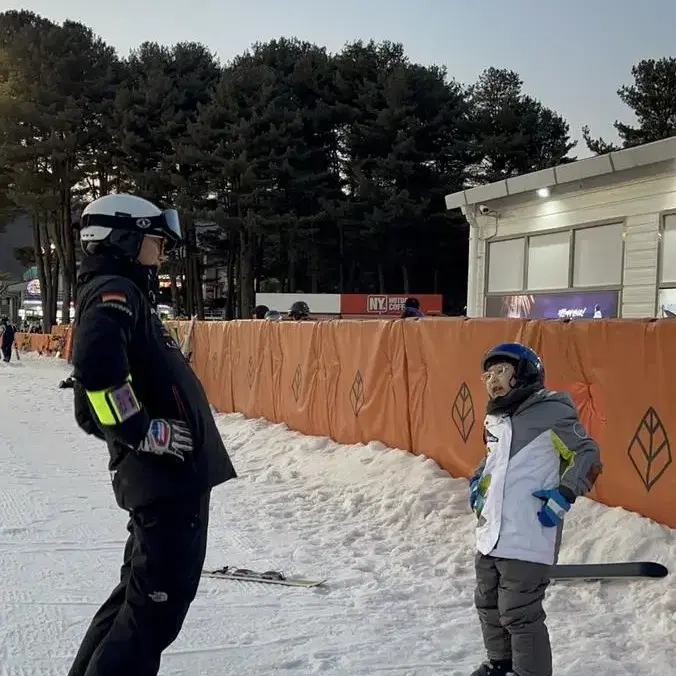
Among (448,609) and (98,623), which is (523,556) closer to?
(448,609)

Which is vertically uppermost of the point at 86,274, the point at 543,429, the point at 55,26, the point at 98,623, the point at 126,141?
the point at 55,26

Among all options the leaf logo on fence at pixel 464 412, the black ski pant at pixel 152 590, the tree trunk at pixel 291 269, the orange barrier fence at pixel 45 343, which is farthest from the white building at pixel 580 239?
the tree trunk at pixel 291 269

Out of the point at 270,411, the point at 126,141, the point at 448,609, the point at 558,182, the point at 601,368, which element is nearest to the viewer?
the point at 448,609

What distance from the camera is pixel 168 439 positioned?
2410mm

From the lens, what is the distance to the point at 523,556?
2.94 metres

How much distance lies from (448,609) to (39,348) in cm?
3272

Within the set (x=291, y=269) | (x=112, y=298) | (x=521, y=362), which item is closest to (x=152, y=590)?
(x=112, y=298)

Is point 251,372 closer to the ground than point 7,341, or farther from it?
farther from it

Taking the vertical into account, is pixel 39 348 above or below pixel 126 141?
below

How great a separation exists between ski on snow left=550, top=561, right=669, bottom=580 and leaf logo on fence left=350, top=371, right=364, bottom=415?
12.8ft

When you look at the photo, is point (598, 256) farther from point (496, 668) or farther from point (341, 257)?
point (341, 257)

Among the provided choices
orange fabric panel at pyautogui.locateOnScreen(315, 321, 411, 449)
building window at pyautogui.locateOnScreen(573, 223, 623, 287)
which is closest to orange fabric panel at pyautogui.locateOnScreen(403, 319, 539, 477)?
orange fabric panel at pyautogui.locateOnScreen(315, 321, 411, 449)

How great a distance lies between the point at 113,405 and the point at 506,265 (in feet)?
43.1

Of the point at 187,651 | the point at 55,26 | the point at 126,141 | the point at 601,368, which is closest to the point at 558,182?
the point at 601,368
